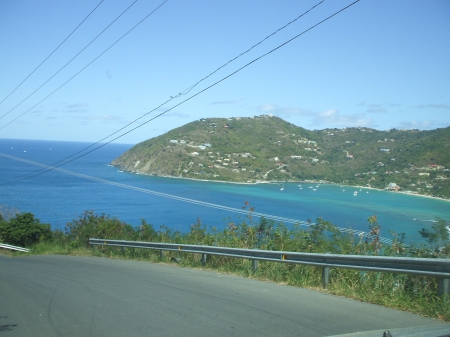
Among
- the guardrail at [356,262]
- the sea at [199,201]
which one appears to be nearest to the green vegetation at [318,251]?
the guardrail at [356,262]

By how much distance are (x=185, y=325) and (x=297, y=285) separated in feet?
10.4

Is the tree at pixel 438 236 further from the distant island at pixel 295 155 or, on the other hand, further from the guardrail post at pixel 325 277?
the distant island at pixel 295 155

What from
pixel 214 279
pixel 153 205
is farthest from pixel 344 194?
pixel 214 279

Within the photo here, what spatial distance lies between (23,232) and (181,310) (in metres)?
25.3

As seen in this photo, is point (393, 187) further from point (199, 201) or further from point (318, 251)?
point (199, 201)

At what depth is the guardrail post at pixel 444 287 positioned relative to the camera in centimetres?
632

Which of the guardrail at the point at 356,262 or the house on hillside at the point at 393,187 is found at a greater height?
the house on hillside at the point at 393,187

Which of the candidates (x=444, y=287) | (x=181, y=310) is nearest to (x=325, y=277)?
(x=444, y=287)

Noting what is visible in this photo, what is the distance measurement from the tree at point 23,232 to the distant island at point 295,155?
24.5 m

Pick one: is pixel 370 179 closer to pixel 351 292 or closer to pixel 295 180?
pixel 295 180

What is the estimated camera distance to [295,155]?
2544 inches

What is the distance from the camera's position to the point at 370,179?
3444 cm

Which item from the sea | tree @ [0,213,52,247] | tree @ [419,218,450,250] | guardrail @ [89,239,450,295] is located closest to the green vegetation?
tree @ [419,218,450,250]

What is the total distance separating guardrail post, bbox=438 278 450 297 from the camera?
632cm
